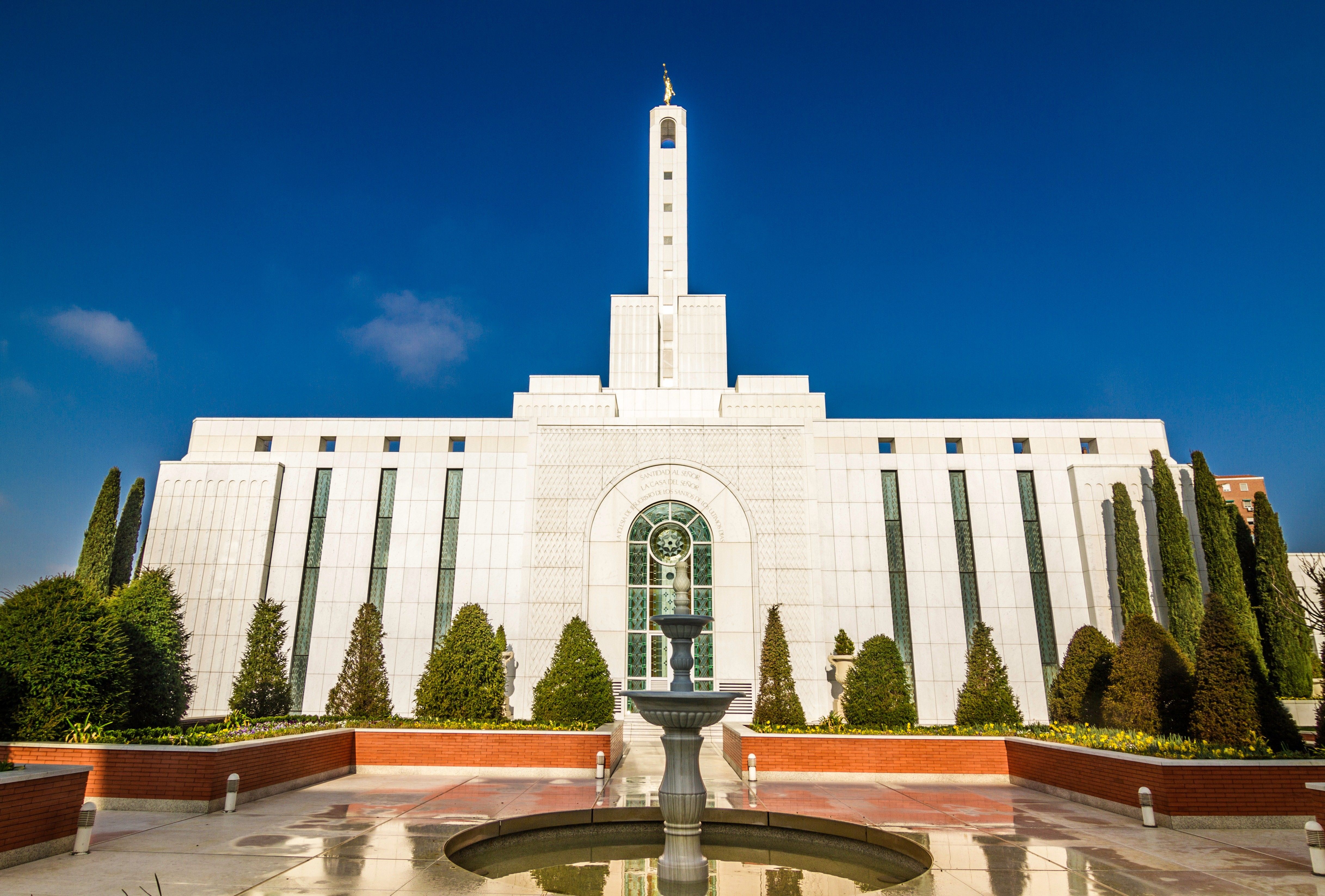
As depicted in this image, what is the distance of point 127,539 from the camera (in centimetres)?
2842

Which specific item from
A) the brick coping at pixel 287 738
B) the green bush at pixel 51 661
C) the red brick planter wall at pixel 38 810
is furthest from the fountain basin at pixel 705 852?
the green bush at pixel 51 661

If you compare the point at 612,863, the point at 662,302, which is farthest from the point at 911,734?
the point at 662,302

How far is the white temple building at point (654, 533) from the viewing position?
25.3m

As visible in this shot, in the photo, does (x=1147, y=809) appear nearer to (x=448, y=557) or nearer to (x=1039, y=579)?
(x=1039, y=579)

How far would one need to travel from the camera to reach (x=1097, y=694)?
58.6ft

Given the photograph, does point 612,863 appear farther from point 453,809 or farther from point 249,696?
point 249,696

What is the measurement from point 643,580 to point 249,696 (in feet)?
40.2

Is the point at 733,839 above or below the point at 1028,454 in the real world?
below

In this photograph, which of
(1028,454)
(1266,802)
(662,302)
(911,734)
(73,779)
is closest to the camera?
(73,779)

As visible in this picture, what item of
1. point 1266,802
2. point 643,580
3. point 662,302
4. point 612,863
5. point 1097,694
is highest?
point 662,302

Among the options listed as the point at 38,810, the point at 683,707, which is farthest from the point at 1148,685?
the point at 38,810

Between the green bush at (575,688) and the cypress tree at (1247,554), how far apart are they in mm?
22950

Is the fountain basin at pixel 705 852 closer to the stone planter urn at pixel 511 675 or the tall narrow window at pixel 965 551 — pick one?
the stone planter urn at pixel 511 675

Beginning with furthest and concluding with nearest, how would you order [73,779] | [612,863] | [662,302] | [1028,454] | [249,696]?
[662,302]
[1028,454]
[249,696]
[612,863]
[73,779]
